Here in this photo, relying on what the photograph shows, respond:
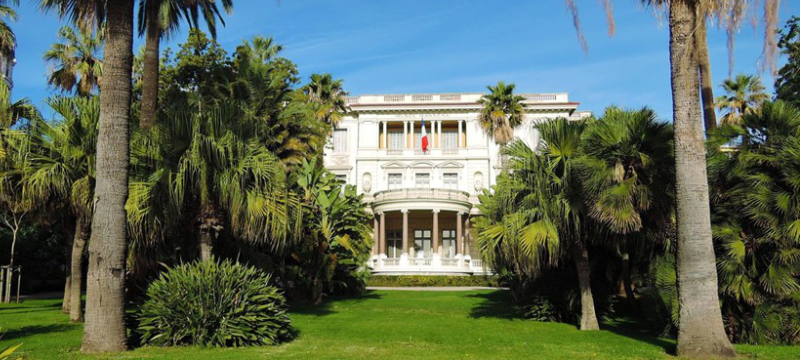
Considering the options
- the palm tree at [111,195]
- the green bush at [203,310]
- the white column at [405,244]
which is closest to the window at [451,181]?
the white column at [405,244]

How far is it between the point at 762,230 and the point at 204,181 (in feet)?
36.7

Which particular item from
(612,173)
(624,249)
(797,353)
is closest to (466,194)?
(624,249)

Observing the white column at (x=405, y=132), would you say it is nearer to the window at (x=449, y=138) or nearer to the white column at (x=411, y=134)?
the white column at (x=411, y=134)

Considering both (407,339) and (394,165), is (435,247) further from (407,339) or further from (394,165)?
(407,339)

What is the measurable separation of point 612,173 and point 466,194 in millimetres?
31380

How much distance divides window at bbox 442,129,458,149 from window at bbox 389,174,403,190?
14.4 ft

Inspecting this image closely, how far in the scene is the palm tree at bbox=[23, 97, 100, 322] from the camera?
51.0ft

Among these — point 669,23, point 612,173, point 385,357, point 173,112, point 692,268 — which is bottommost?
point 385,357

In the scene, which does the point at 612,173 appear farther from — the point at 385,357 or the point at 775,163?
the point at 385,357

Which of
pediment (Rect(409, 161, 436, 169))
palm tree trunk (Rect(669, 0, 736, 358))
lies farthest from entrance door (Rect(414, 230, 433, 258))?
palm tree trunk (Rect(669, 0, 736, 358))

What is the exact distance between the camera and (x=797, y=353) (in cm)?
1130

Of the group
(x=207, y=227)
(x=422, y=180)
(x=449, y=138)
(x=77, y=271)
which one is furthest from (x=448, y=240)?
(x=207, y=227)

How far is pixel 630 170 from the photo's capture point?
1437 cm

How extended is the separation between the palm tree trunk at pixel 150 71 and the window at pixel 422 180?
33617 mm
